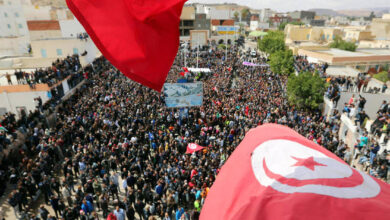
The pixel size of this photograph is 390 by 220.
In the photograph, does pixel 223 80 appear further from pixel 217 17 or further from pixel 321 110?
pixel 217 17

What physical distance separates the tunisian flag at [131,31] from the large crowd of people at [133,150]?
6.44 m

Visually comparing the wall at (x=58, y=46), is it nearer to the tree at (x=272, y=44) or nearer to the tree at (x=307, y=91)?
the tree at (x=307, y=91)

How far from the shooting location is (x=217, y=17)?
245 ft

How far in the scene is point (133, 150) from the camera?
12031 millimetres

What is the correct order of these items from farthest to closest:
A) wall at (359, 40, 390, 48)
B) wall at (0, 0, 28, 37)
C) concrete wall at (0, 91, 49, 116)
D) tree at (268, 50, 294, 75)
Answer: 1. wall at (359, 40, 390, 48)
2. wall at (0, 0, 28, 37)
3. tree at (268, 50, 294, 75)
4. concrete wall at (0, 91, 49, 116)

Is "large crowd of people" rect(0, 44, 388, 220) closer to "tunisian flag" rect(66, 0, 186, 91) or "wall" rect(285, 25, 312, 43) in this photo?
"tunisian flag" rect(66, 0, 186, 91)

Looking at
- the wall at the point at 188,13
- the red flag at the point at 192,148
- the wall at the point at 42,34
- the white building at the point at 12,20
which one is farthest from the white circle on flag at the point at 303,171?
the wall at the point at 188,13

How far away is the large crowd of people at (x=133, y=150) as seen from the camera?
9.65 meters

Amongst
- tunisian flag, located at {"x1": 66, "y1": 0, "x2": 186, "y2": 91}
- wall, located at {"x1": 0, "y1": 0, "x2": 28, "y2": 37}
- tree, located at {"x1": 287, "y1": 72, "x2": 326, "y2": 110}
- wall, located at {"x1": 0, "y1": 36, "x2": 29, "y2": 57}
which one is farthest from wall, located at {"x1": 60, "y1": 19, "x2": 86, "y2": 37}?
tunisian flag, located at {"x1": 66, "y1": 0, "x2": 186, "y2": 91}

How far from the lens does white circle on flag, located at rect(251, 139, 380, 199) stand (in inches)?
146

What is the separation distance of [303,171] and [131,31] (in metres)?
3.38

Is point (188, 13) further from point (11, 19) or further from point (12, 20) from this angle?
point (11, 19)

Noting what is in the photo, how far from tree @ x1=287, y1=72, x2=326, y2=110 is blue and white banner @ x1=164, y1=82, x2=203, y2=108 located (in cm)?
1097

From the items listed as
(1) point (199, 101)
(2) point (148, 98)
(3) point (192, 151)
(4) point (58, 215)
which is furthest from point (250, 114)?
(4) point (58, 215)
